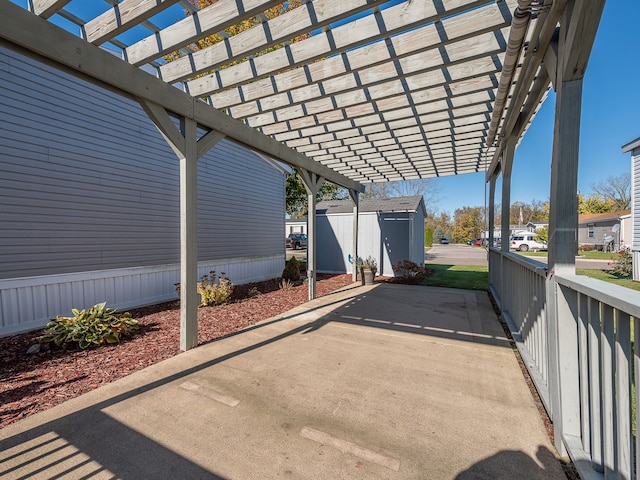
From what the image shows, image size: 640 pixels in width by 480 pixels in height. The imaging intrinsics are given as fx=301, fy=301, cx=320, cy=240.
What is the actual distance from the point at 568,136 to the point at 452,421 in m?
2.15

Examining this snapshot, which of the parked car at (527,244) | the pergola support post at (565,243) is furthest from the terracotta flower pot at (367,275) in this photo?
the parked car at (527,244)

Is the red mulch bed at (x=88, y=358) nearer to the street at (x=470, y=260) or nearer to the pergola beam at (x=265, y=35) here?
the pergola beam at (x=265, y=35)

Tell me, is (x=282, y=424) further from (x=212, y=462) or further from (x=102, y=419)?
(x=102, y=419)

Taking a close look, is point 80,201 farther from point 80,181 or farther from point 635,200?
point 635,200

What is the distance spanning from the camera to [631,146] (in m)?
9.55

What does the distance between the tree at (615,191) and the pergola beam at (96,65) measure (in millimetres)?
37139

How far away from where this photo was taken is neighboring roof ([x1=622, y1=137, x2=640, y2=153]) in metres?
9.24

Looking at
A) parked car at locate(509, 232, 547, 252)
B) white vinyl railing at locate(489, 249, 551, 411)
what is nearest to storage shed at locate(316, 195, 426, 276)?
white vinyl railing at locate(489, 249, 551, 411)

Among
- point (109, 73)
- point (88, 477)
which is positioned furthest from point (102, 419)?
point (109, 73)

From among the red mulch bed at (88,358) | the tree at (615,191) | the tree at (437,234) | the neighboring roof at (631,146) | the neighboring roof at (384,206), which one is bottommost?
the red mulch bed at (88,358)

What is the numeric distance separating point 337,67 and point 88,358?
4276mm

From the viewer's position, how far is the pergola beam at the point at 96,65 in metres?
2.29

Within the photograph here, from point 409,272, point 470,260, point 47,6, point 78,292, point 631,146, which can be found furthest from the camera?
point 470,260

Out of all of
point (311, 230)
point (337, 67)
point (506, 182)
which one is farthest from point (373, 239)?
point (337, 67)
